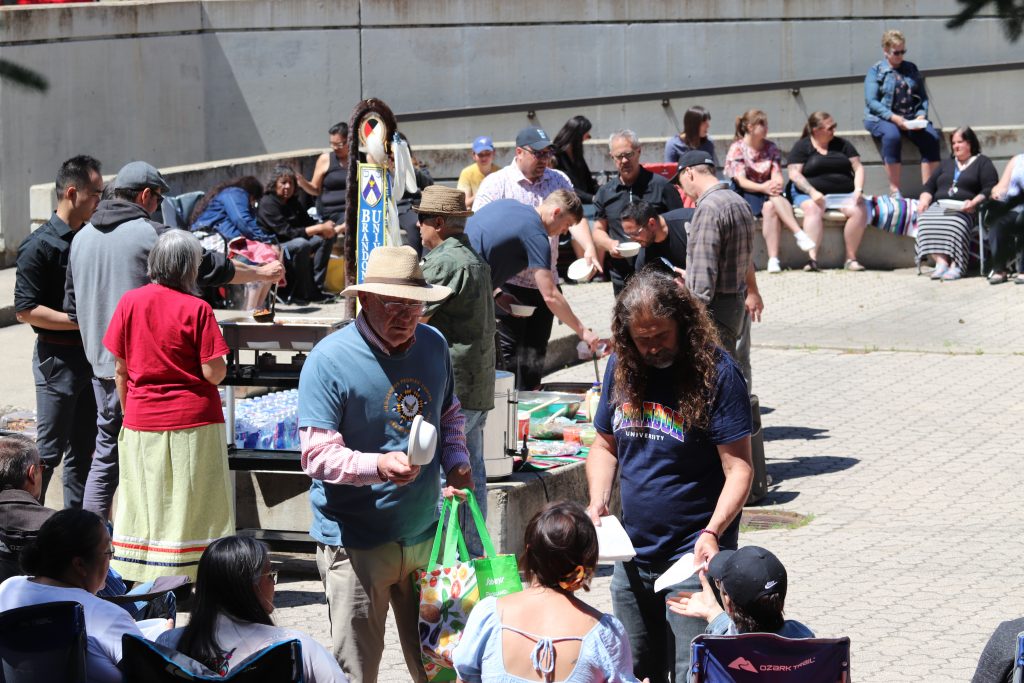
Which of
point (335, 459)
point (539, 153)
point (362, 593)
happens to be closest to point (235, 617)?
point (335, 459)

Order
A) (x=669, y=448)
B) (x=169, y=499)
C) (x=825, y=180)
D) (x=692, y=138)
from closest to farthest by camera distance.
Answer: (x=669, y=448)
(x=169, y=499)
(x=825, y=180)
(x=692, y=138)

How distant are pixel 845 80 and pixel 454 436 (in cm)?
1557

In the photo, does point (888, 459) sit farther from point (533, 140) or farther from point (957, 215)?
point (957, 215)

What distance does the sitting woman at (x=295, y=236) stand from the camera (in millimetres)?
14219

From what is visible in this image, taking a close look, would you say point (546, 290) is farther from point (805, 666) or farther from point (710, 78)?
point (710, 78)

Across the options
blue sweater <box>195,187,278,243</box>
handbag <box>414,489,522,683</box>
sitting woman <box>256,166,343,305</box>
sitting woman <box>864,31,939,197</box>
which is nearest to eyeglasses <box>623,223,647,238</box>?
handbag <box>414,489,522,683</box>

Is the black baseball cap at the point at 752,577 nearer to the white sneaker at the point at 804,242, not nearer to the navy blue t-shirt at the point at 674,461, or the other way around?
the navy blue t-shirt at the point at 674,461

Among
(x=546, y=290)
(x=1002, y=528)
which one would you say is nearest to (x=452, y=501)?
(x=546, y=290)

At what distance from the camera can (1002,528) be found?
8.04 meters

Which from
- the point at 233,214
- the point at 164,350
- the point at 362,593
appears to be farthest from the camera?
the point at 233,214

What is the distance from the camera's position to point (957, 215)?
1514 centimetres

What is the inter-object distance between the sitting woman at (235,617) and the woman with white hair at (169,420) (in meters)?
2.32

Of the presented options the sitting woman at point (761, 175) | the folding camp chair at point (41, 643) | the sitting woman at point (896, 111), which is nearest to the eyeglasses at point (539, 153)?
the folding camp chair at point (41, 643)

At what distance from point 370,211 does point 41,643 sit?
464 centimetres
